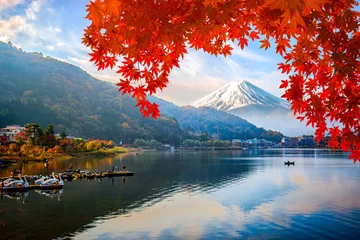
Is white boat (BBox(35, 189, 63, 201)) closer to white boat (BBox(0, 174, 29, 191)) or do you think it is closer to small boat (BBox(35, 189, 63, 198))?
small boat (BBox(35, 189, 63, 198))

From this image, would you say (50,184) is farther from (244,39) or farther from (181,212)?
(244,39)

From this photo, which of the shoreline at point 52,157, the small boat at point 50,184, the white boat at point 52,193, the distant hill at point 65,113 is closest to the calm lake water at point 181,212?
the white boat at point 52,193

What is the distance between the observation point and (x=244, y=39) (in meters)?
5.49

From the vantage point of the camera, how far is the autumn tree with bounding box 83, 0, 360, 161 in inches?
132

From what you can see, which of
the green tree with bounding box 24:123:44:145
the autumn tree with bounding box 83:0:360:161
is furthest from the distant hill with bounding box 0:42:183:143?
the autumn tree with bounding box 83:0:360:161

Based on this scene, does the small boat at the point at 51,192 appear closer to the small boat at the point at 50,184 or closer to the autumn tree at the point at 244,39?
the small boat at the point at 50,184

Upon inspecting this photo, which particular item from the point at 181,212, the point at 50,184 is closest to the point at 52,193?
the point at 50,184

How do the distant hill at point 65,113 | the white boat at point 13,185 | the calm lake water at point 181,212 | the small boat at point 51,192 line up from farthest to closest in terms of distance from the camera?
1. the distant hill at point 65,113
2. the white boat at point 13,185
3. the small boat at point 51,192
4. the calm lake water at point 181,212

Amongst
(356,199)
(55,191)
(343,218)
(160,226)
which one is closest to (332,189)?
(356,199)

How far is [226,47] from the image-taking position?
5.65 meters

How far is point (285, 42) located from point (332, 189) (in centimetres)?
3647

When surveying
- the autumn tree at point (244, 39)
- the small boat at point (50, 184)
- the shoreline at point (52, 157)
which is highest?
the autumn tree at point (244, 39)

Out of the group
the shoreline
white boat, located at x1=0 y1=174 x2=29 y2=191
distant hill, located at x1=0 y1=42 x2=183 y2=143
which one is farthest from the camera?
distant hill, located at x1=0 y1=42 x2=183 y2=143

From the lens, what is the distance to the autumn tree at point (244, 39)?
11.0 ft
